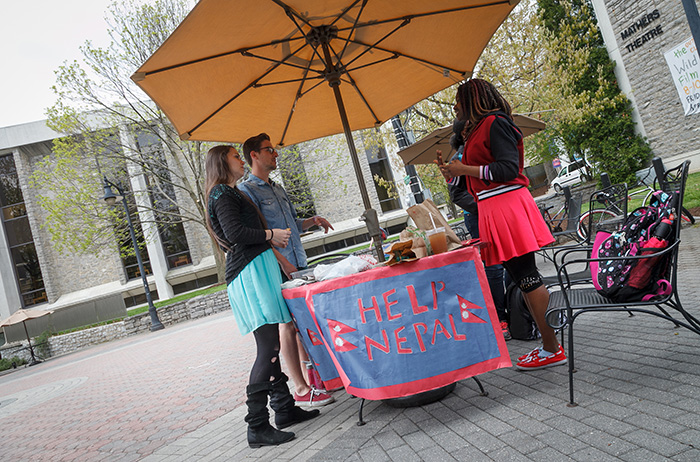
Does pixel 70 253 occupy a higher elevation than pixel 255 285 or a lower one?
higher

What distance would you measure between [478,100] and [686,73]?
1450 centimetres

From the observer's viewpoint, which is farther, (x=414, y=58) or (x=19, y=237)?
(x=19, y=237)

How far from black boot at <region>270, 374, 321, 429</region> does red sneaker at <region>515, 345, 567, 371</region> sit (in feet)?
4.97

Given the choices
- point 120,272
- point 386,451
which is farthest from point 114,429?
point 120,272

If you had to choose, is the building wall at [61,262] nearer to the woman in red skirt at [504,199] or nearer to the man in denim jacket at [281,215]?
the man in denim jacket at [281,215]

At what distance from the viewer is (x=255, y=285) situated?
3.02m

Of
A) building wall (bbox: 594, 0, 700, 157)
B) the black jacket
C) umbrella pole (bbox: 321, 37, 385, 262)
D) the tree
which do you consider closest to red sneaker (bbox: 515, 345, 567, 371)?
umbrella pole (bbox: 321, 37, 385, 262)

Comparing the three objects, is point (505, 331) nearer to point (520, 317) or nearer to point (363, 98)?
point (520, 317)

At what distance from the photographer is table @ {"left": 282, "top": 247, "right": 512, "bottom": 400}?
2.59 meters

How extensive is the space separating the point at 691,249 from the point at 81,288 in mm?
29198

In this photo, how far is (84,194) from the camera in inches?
690

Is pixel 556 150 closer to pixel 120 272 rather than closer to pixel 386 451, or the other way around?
pixel 386 451

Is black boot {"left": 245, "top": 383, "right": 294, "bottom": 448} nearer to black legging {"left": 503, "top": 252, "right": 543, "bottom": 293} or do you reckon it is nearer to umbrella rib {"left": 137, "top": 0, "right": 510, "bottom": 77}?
black legging {"left": 503, "top": 252, "right": 543, "bottom": 293}

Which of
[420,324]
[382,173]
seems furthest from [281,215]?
[382,173]
